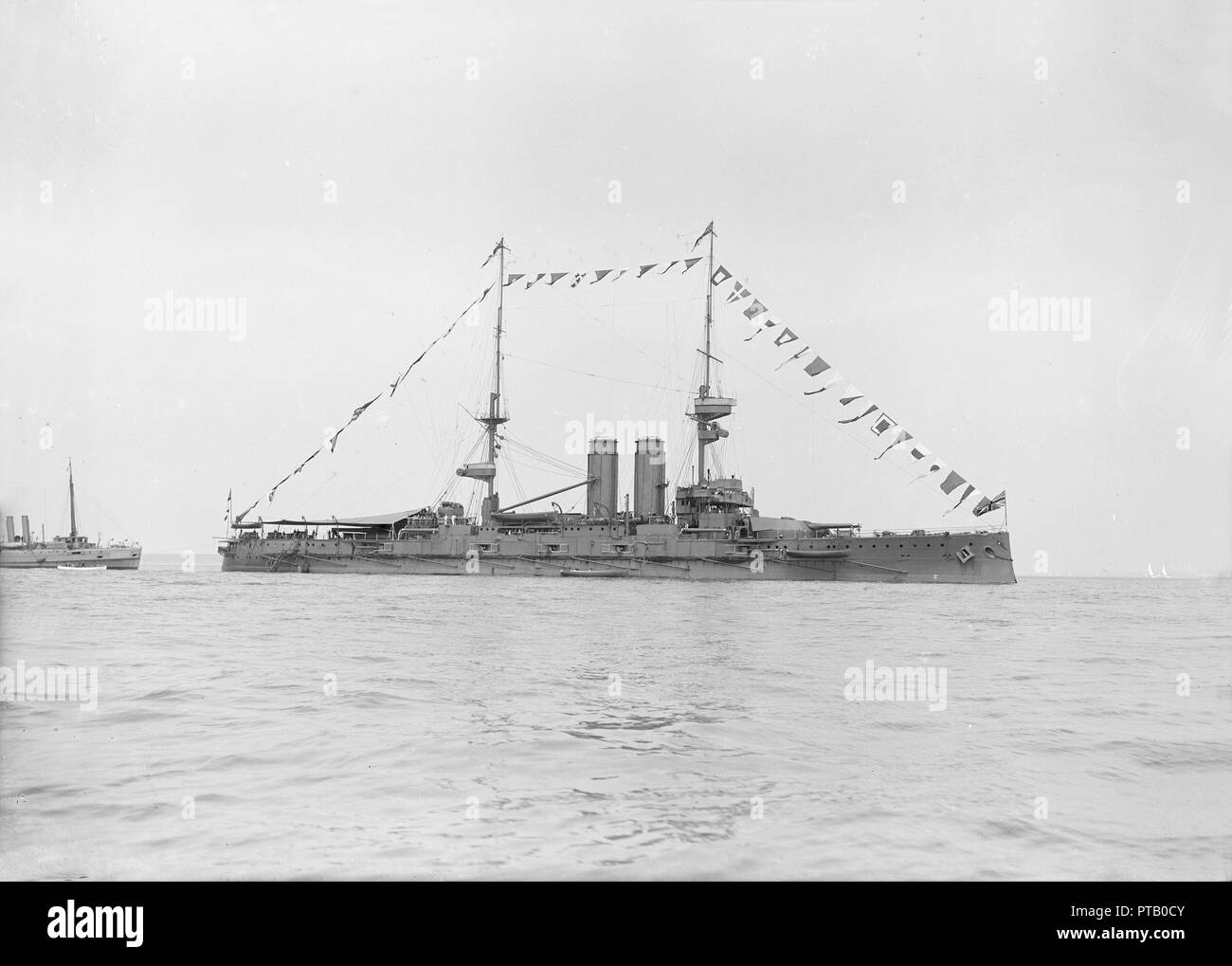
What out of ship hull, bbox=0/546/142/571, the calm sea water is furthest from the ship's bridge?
ship hull, bbox=0/546/142/571

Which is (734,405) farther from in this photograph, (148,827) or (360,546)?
(148,827)

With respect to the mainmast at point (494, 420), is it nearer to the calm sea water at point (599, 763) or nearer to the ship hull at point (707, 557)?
the ship hull at point (707, 557)

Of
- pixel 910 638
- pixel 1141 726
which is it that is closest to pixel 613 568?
pixel 910 638

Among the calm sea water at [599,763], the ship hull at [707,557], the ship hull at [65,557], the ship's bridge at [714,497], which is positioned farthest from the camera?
the ship hull at [65,557]

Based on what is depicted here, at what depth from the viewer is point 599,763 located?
23.7 ft

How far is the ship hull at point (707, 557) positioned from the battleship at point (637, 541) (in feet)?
0.21

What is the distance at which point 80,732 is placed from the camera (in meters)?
8.36

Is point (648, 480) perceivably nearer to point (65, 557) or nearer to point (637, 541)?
point (637, 541)

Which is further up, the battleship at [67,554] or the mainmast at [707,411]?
the mainmast at [707,411]

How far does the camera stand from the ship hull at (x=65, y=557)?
6300cm

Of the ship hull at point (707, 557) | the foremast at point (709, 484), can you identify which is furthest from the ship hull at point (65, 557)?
the foremast at point (709, 484)

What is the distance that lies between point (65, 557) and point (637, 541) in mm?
41978

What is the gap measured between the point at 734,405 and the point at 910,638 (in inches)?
1531

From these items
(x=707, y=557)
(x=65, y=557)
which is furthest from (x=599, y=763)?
(x=65, y=557)
